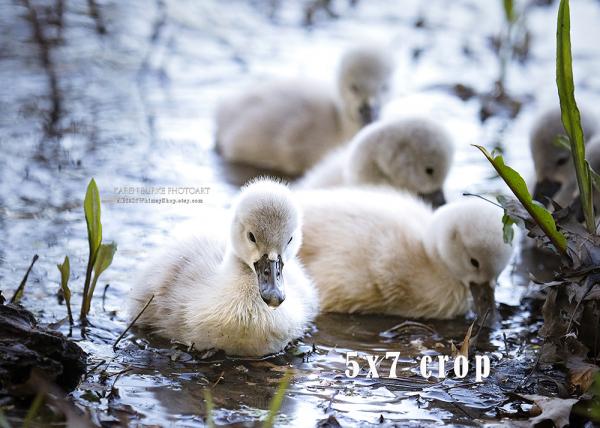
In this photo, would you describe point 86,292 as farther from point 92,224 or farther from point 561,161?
point 561,161

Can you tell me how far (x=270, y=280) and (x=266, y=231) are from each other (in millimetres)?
187

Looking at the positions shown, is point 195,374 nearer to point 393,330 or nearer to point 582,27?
point 393,330

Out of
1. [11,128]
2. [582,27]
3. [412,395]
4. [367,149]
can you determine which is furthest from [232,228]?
[582,27]

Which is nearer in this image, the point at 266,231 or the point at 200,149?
the point at 266,231

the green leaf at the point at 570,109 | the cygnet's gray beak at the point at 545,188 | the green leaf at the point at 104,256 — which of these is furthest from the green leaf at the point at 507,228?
the cygnet's gray beak at the point at 545,188

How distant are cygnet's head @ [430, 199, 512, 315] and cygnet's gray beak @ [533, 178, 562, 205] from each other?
1.21m

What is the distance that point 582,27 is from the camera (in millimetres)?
9484

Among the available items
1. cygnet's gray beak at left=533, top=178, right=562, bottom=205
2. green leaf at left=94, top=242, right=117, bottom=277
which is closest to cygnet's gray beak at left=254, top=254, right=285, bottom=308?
green leaf at left=94, top=242, right=117, bottom=277

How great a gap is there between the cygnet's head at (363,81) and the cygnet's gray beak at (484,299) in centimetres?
253

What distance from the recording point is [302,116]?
7.77 metres

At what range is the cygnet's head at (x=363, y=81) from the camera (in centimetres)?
755

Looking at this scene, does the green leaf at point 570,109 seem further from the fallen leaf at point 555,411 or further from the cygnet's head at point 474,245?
the cygnet's head at point 474,245

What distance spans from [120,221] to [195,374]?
6.12ft

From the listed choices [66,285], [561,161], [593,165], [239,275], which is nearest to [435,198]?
[561,161]
